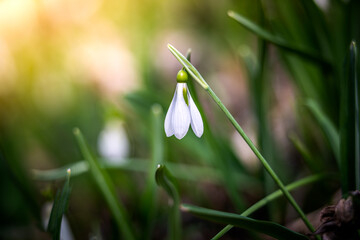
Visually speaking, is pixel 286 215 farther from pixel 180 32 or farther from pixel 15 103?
pixel 180 32

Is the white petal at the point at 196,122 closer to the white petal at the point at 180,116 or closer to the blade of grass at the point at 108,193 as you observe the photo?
the white petal at the point at 180,116

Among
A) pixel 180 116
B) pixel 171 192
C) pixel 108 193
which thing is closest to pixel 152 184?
pixel 108 193

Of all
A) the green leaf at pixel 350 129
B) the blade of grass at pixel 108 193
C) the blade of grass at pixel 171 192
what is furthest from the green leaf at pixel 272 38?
the blade of grass at pixel 108 193

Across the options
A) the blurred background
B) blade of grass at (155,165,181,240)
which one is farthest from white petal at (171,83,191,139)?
the blurred background

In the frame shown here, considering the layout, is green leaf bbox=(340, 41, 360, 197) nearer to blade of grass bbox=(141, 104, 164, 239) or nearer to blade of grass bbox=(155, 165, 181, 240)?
blade of grass bbox=(155, 165, 181, 240)

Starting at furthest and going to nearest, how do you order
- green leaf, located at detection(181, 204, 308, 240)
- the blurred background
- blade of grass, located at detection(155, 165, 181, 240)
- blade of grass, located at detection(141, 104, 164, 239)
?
the blurred background, blade of grass, located at detection(141, 104, 164, 239), blade of grass, located at detection(155, 165, 181, 240), green leaf, located at detection(181, 204, 308, 240)

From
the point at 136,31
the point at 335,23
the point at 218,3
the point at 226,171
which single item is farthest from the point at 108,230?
the point at 218,3
